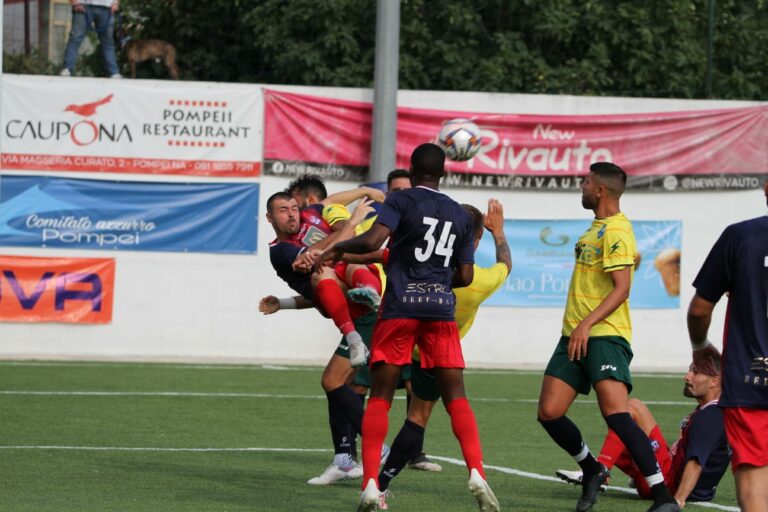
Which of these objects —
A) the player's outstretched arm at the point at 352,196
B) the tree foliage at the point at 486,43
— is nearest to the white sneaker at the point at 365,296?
the player's outstretched arm at the point at 352,196

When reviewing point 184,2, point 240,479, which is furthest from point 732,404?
point 184,2

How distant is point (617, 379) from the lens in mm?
8430

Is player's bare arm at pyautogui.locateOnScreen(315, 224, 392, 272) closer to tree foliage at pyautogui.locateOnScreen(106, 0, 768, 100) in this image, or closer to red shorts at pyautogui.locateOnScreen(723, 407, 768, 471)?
red shorts at pyautogui.locateOnScreen(723, 407, 768, 471)

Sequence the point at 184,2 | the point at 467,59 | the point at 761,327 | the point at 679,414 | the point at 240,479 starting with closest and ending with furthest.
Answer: the point at 761,327 < the point at 240,479 < the point at 679,414 < the point at 467,59 < the point at 184,2

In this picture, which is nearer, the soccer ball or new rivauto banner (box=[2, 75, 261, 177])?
the soccer ball

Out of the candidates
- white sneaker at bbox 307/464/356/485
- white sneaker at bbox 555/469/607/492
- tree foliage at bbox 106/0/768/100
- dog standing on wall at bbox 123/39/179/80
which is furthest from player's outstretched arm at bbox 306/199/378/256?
dog standing on wall at bbox 123/39/179/80

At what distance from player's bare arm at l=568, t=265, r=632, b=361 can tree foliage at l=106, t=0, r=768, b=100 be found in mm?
15361

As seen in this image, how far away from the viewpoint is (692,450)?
28.3ft

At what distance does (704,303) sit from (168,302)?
13.9 m

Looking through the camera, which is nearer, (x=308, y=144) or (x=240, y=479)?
(x=240, y=479)

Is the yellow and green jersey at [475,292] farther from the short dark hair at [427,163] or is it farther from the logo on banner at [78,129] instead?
the logo on banner at [78,129]

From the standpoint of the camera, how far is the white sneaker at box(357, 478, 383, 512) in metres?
7.62

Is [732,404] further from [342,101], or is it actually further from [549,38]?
[549,38]

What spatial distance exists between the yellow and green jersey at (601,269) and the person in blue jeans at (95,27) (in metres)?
14.3
